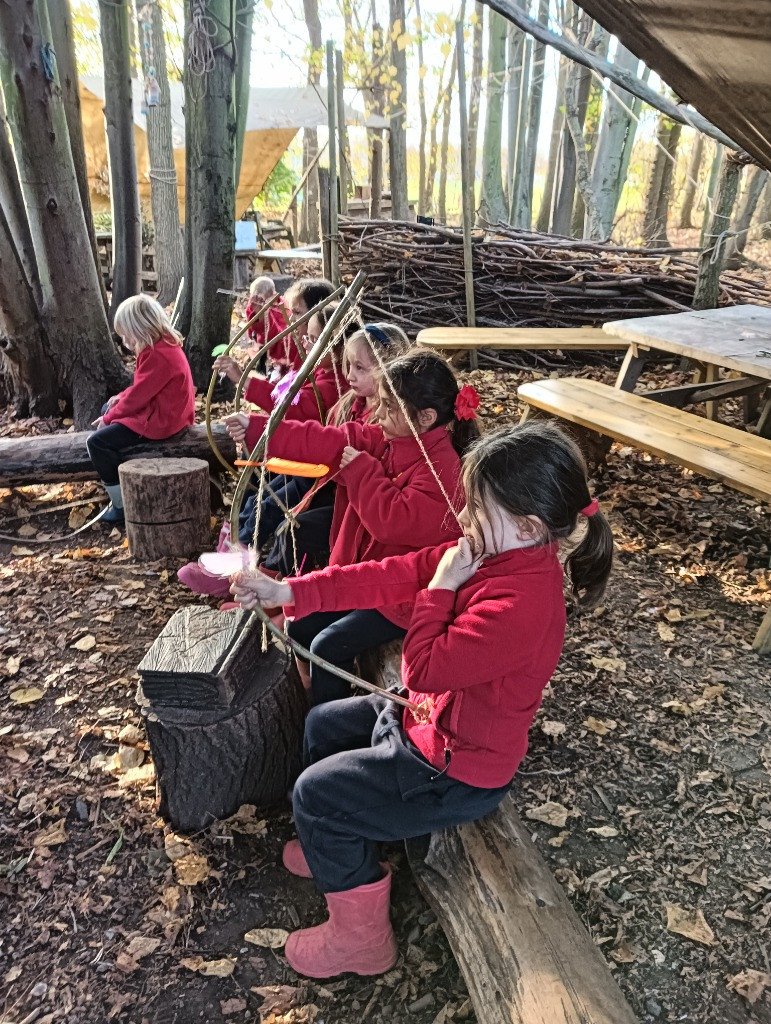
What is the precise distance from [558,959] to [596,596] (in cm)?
86

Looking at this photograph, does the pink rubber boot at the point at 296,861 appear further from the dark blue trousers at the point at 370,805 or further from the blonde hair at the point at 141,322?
the blonde hair at the point at 141,322

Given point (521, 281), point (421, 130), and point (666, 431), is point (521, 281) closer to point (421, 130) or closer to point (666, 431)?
point (666, 431)

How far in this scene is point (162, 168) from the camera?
31.3 feet

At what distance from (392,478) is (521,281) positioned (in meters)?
5.25

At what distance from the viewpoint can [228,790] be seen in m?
2.27

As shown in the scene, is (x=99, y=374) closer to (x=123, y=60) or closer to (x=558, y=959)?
(x=123, y=60)

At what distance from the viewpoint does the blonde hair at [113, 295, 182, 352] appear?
3.92m

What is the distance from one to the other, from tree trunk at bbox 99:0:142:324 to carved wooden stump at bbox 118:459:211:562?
3.29 meters

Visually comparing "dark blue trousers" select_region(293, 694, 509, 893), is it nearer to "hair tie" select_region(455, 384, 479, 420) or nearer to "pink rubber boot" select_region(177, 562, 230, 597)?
"hair tie" select_region(455, 384, 479, 420)

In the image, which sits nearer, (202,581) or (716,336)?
(202,581)

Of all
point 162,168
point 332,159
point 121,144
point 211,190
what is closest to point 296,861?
point 211,190

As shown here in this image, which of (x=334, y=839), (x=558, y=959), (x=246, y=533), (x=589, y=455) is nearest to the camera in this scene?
(x=558, y=959)

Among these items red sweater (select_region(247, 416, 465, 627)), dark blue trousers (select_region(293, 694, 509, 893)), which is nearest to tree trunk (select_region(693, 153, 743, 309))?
red sweater (select_region(247, 416, 465, 627))

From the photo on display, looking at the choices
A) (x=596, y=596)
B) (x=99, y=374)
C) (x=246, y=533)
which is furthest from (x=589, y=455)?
(x=99, y=374)
